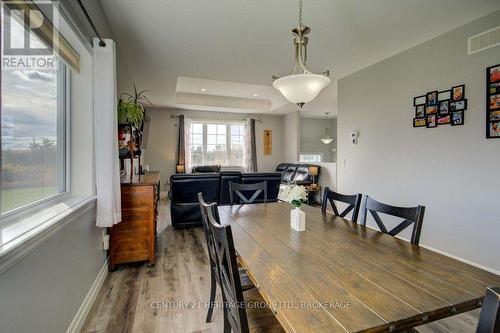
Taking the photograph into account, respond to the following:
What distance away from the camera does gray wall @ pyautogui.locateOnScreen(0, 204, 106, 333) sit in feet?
3.36

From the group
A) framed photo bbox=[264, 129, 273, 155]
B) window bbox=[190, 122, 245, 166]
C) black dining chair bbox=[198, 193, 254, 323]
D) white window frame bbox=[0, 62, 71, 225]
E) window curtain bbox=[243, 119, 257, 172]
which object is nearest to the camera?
black dining chair bbox=[198, 193, 254, 323]

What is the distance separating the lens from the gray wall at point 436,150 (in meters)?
2.54

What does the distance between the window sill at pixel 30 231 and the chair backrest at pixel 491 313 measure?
1.43 metres

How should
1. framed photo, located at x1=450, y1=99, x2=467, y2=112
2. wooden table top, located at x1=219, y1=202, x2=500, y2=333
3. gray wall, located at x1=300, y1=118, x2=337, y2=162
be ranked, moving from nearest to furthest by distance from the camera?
1. wooden table top, located at x1=219, y1=202, x2=500, y2=333
2. framed photo, located at x1=450, y1=99, x2=467, y2=112
3. gray wall, located at x1=300, y1=118, x2=337, y2=162

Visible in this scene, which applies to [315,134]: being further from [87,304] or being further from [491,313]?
[491,313]

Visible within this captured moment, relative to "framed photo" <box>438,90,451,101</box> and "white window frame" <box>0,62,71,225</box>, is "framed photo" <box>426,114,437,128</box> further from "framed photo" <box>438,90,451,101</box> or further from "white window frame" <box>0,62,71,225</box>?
"white window frame" <box>0,62,71,225</box>

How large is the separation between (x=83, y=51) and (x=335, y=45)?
2793 mm

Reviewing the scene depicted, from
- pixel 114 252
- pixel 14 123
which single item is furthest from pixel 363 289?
pixel 114 252

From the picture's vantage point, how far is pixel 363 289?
97 cm

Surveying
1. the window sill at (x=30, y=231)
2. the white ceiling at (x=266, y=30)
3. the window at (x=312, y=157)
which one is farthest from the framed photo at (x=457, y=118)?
the window at (x=312, y=157)

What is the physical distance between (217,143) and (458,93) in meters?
6.29

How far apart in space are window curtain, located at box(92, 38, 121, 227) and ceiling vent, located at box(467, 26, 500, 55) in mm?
3641

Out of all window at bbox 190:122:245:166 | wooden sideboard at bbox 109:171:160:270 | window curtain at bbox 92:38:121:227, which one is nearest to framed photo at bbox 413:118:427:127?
wooden sideboard at bbox 109:171:160:270

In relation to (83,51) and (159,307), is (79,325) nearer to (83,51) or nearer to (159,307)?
(159,307)
